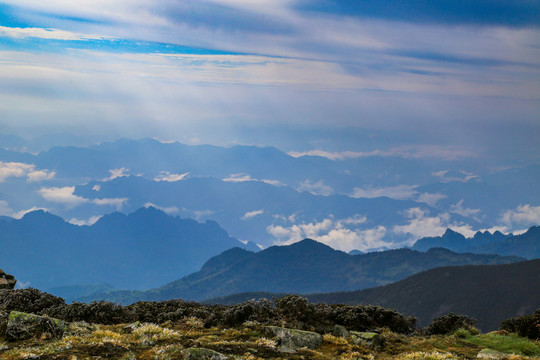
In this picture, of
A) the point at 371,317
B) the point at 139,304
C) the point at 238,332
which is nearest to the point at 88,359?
the point at 238,332

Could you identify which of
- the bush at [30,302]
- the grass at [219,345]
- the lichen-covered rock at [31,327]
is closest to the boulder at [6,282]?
the bush at [30,302]

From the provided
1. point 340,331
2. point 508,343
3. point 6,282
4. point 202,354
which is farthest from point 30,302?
point 508,343

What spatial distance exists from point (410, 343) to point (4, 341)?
23.3 metres

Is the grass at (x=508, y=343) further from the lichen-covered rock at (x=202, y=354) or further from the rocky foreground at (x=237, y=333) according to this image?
the lichen-covered rock at (x=202, y=354)

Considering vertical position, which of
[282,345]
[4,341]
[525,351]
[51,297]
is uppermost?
[51,297]

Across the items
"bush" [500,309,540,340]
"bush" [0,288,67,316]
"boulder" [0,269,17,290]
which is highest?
"boulder" [0,269,17,290]

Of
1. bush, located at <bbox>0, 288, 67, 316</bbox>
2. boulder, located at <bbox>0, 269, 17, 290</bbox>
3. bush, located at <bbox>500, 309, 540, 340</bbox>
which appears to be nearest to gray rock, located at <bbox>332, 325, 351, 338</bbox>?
bush, located at <bbox>500, 309, 540, 340</bbox>

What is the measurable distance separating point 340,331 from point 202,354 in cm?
1351

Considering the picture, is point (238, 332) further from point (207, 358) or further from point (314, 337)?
point (207, 358)

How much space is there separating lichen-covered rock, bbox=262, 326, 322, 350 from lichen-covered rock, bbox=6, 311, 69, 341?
1174cm

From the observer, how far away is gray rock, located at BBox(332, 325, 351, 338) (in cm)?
2952

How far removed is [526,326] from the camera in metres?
32.2

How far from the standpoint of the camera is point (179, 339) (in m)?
24.2

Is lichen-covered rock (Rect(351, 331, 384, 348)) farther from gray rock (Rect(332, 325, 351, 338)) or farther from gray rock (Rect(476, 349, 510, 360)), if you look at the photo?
gray rock (Rect(476, 349, 510, 360))
